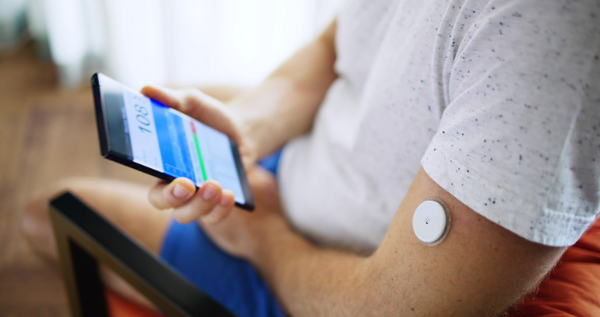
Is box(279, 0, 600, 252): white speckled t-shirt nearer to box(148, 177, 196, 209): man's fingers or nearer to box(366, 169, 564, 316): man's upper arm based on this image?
box(366, 169, 564, 316): man's upper arm

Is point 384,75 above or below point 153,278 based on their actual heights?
above

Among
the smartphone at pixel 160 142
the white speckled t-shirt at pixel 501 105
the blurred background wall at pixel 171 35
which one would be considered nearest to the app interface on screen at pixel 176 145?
the smartphone at pixel 160 142

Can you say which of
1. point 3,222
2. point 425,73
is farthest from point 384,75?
point 3,222

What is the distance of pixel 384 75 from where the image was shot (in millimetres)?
543

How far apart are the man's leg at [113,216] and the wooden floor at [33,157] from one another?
0.26 metres

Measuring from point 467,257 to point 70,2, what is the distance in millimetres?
1662

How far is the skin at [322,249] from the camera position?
16.0 inches

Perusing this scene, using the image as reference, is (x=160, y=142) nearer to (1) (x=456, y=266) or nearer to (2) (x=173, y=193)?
(2) (x=173, y=193)

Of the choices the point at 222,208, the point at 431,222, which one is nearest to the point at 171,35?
the point at 222,208

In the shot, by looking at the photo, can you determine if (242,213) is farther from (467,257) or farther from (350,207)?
(467,257)

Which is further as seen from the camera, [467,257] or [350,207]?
[350,207]

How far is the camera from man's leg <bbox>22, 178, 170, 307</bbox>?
0.78 m

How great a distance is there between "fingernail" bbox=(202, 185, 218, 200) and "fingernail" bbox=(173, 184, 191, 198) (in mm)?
20

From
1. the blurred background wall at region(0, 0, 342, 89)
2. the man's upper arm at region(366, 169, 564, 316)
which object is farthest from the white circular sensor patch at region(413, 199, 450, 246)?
the blurred background wall at region(0, 0, 342, 89)
